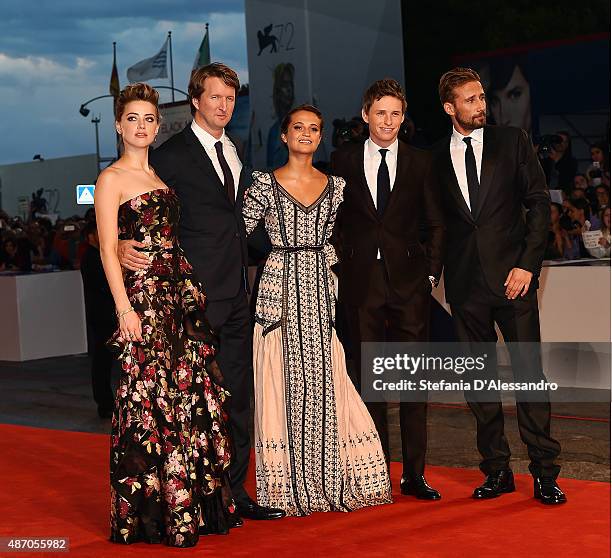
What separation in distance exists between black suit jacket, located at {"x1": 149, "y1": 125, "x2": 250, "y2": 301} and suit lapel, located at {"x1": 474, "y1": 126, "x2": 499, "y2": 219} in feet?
3.38

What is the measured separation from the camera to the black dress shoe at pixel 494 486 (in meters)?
5.07

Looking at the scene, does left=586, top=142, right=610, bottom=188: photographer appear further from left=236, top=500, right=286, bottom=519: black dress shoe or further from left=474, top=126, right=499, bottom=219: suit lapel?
left=236, top=500, right=286, bottom=519: black dress shoe

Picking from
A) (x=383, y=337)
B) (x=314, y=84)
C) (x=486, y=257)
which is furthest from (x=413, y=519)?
(x=314, y=84)

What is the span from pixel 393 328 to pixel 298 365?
1.46 ft

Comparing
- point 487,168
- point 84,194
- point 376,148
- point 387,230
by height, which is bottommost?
point 387,230

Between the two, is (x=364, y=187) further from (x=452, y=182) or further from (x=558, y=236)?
(x=558, y=236)

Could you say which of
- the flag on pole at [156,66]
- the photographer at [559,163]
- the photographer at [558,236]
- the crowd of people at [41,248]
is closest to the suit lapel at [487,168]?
the photographer at [558,236]

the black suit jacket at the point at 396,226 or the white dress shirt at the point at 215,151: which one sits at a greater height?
the white dress shirt at the point at 215,151

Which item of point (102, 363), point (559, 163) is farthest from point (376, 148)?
point (559, 163)

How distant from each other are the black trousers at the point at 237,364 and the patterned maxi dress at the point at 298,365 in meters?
0.06

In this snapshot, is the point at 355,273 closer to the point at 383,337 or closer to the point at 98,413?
the point at 383,337

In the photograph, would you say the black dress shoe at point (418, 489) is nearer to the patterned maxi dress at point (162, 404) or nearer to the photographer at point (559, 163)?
the patterned maxi dress at point (162, 404)

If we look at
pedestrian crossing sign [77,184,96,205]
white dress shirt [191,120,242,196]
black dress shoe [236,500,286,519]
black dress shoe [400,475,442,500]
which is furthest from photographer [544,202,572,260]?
pedestrian crossing sign [77,184,96,205]

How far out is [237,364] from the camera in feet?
16.0
